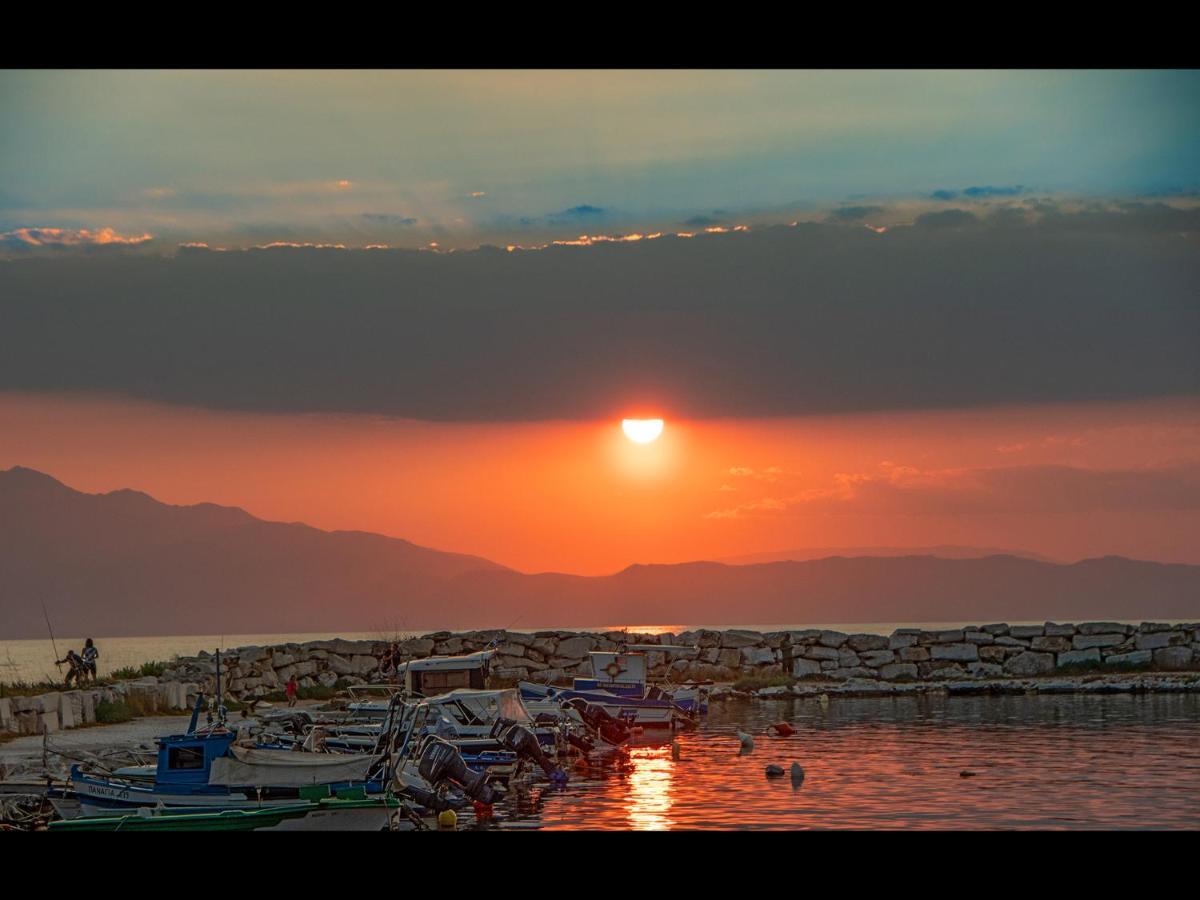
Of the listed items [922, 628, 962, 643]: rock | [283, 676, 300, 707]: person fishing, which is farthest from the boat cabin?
[922, 628, 962, 643]: rock

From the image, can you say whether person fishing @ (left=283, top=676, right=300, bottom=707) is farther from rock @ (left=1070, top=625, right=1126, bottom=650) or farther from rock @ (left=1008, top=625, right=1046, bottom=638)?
rock @ (left=1070, top=625, right=1126, bottom=650)

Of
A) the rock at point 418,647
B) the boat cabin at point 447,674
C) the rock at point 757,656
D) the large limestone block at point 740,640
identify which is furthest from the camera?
the large limestone block at point 740,640

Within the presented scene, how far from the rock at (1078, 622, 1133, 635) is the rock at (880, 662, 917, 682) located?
13.7 ft

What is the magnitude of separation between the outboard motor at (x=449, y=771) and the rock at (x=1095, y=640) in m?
20.2

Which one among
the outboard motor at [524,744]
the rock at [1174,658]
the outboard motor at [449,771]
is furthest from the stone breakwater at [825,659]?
the outboard motor at [449,771]

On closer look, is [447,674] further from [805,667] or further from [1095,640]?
[1095,640]

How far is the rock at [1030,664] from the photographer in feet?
112

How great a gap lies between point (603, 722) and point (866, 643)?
1157cm

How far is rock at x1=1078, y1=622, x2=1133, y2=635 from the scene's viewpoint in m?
34.9

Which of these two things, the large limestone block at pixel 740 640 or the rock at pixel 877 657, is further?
the large limestone block at pixel 740 640

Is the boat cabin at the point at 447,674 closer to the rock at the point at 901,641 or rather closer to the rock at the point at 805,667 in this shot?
the rock at the point at 805,667
